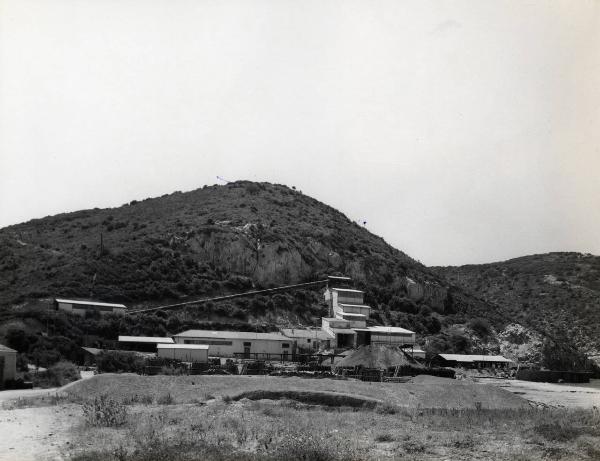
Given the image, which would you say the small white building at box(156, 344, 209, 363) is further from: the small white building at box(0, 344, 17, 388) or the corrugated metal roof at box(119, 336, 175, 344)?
the small white building at box(0, 344, 17, 388)

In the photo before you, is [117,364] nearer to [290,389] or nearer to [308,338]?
[290,389]

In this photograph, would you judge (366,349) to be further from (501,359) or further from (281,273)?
(281,273)

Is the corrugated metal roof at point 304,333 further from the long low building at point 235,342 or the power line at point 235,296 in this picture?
the power line at point 235,296

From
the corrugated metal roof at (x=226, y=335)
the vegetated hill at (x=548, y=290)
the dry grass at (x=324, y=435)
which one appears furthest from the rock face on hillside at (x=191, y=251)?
the dry grass at (x=324, y=435)

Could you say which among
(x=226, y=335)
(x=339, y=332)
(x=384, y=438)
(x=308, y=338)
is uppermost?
(x=339, y=332)

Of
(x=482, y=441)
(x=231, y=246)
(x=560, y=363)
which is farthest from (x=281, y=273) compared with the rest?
(x=482, y=441)

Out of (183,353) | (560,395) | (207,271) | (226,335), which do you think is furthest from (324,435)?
(207,271)
